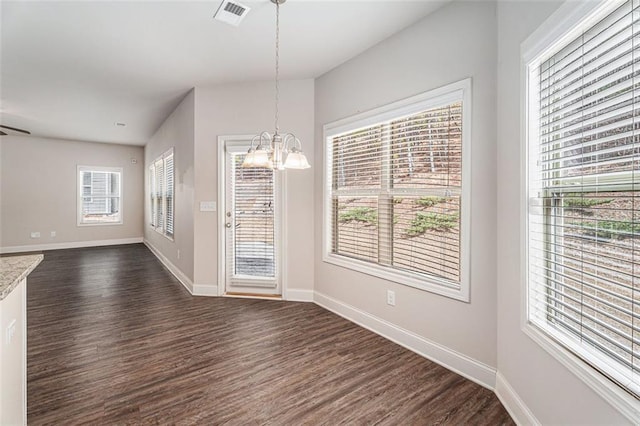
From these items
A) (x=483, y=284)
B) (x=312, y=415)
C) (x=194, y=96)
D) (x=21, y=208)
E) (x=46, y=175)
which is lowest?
(x=312, y=415)

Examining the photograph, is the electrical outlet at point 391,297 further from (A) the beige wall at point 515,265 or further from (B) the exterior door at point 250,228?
(B) the exterior door at point 250,228

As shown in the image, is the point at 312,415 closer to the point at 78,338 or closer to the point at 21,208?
the point at 78,338

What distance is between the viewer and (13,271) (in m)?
1.42

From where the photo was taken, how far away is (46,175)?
7.42 meters

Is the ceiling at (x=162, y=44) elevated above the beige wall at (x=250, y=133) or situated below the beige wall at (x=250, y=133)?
above

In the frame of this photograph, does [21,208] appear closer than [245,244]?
No

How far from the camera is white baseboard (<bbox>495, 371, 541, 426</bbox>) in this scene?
169cm

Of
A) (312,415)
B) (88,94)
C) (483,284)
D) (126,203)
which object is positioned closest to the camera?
(312,415)

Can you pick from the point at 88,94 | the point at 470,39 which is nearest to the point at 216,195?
the point at 88,94

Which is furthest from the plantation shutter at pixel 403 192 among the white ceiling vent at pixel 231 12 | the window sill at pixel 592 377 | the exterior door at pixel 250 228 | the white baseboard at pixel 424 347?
the white ceiling vent at pixel 231 12

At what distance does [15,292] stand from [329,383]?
1912 mm

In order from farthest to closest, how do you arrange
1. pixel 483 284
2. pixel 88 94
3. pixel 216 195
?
pixel 88 94 → pixel 216 195 → pixel 483 284

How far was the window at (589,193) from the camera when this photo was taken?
115cm

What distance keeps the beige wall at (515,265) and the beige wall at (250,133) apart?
89.7 inches
